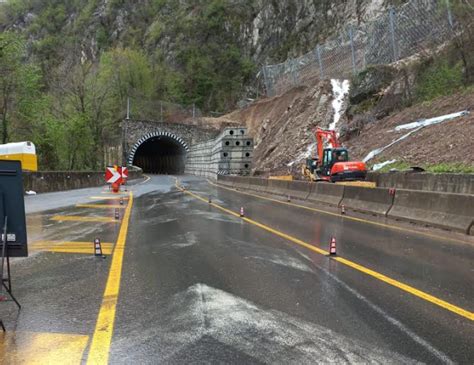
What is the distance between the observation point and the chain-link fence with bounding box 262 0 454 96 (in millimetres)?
32062

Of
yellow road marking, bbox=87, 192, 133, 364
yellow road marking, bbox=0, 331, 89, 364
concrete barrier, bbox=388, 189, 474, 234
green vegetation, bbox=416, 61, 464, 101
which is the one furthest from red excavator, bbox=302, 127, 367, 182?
yellow road marking, bbox=0, 331, 89, 364

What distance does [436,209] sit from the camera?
12.5 meters

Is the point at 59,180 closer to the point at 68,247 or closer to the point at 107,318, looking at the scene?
the point at 68,247

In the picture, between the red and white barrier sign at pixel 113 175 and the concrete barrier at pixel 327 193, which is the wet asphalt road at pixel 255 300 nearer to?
the concrete barrier at pixel 327 193

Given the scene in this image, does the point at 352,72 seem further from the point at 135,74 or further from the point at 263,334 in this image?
the point at 135,74

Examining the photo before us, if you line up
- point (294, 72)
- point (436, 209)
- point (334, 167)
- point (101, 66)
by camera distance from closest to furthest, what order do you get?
point (436, 209), point (334, 167), point (294, 72), point (101, 66)

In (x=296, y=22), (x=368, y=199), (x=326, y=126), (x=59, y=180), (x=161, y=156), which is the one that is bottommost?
(x=368, y=199)

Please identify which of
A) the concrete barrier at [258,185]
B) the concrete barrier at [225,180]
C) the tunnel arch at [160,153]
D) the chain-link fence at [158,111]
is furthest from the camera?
the chain-link fence at [158,111]

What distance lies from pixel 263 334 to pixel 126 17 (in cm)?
10926

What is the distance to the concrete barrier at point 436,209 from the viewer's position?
1130cm

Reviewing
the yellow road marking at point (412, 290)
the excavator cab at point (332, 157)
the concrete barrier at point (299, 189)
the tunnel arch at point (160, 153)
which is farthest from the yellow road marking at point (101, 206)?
the tunnel arch at point (160, 153)

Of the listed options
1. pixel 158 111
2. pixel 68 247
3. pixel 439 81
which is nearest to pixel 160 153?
pixel 158 111

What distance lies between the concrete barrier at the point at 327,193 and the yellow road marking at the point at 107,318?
1177 centimetres

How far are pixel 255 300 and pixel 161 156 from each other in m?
88.4
